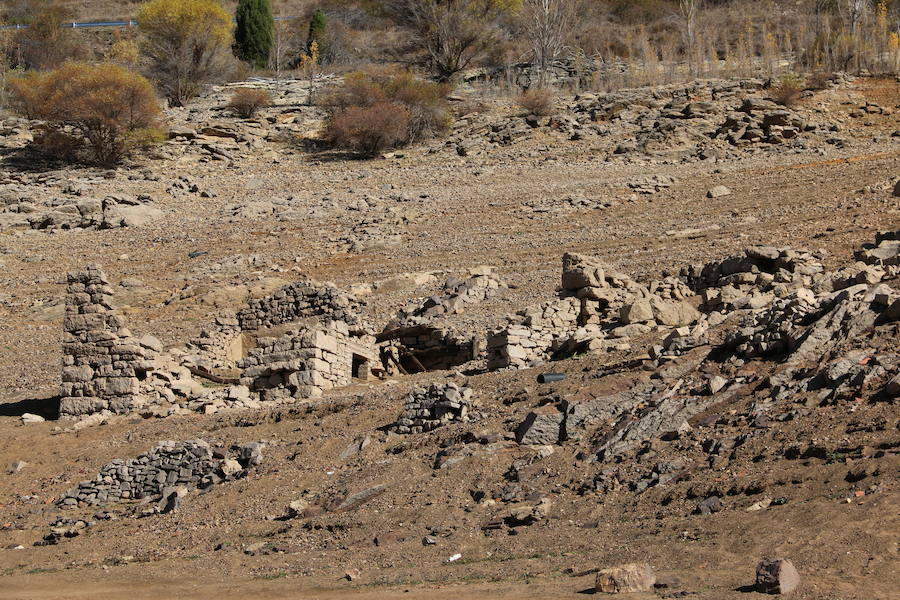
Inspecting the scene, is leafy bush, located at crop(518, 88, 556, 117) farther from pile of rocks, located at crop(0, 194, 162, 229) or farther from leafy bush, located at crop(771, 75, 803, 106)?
pile of rocks, located at crop(0, 194, 162, 229)

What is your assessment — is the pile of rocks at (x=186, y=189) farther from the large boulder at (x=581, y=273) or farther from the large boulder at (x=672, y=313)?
the large boulder at (x=672, y=313)

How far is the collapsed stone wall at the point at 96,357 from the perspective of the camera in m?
14.6

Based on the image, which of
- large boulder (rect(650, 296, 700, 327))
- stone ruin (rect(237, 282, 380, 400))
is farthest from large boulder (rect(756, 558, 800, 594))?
Result: stone ruin (rect(237, 282, 380, 400))

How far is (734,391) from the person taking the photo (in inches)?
382

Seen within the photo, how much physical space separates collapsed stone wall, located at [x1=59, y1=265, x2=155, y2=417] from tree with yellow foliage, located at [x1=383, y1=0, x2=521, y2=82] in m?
30.6

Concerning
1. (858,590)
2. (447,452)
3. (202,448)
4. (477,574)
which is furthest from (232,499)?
(858,590)

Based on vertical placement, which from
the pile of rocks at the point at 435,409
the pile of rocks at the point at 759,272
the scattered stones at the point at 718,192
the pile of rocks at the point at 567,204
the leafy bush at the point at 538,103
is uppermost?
the leafy bush at the point at 538,103

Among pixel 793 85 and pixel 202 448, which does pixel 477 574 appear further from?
pixel 793 85

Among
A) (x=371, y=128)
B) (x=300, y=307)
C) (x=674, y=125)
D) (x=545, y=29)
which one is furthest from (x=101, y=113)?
(x=300, y=307)

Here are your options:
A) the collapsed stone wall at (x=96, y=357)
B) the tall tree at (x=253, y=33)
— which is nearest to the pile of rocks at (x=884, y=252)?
the collapsed stone wall at (x=96, y=357)

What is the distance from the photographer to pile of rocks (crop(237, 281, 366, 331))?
1680 centimetres

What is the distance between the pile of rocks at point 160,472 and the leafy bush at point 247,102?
29226 mm

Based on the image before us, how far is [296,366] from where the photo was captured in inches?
572

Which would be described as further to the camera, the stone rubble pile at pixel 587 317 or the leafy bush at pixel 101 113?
the leafy bush at pixel 101 113
